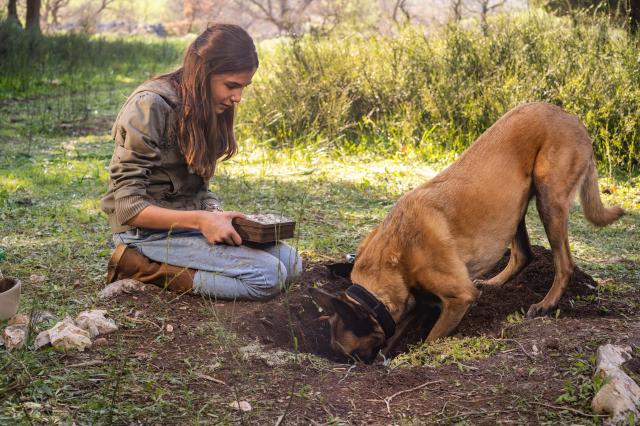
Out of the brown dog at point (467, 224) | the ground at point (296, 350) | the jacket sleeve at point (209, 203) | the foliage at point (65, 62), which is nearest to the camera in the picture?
the ground at point (296, 350)

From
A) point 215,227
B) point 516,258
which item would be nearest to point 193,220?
point 215,227

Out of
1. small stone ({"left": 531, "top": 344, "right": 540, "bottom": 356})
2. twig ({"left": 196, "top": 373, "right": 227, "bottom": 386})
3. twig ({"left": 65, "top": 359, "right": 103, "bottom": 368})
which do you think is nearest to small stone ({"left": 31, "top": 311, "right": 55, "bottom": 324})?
twig ({"left": 65, "top": 359, "right": 103, "bottom": 368})

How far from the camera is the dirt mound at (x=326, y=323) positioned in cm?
414

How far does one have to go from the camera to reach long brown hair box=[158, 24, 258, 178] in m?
4.39

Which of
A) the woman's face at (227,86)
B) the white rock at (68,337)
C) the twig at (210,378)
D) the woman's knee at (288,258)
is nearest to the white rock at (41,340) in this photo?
the white rock at (68,337)

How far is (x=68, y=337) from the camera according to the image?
3527 millimetres

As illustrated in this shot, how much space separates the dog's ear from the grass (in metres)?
0.36

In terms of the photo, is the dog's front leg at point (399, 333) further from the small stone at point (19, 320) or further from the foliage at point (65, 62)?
the foliage at point (65, 62)

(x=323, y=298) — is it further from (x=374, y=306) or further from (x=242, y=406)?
(x=242, y=406)

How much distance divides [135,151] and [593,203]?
2922 millimetres

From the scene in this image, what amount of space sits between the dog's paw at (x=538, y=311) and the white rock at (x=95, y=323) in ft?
8.04

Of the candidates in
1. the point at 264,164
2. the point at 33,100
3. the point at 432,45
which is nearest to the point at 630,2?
the point at 432,45

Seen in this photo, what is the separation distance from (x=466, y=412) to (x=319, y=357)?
40.1 inches

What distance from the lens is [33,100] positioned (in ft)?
45.2
